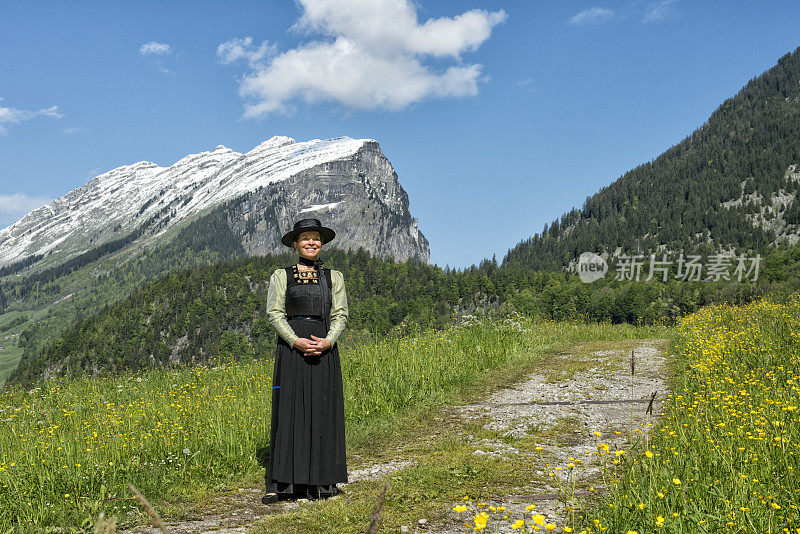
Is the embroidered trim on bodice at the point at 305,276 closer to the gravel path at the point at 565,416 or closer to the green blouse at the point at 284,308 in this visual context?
the green blouse at the point at 284,308

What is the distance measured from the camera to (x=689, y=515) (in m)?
3.13

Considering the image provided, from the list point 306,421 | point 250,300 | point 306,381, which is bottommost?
point 306,421

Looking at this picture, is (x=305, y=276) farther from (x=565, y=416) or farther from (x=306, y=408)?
(x=565, y=416)

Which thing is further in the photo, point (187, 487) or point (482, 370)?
point (482, 370)

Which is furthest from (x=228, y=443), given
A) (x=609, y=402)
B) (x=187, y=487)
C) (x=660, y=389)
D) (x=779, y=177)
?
(x=779, y=177)

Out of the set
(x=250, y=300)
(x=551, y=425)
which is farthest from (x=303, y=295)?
(x=250, y=300)

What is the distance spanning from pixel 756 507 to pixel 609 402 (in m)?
5.06

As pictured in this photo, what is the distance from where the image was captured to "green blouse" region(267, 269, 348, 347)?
5.25m

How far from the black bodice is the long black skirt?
11cm

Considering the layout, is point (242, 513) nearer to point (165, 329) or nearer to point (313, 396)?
point (313, 396)

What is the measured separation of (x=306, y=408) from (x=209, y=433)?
1745 mm

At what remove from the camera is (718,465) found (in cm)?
405

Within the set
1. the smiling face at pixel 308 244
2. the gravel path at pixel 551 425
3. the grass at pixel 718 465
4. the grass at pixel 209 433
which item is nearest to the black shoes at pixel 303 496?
the gravel path at pixel 551 425

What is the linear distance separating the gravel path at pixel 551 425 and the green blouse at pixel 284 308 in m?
1.60
